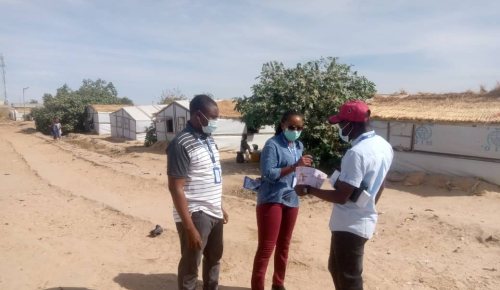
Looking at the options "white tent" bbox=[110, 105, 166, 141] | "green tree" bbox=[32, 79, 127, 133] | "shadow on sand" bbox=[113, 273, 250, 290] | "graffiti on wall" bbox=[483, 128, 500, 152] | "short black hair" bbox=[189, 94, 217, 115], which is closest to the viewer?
"short black hair" bbox=[189, 94, 217, 115]

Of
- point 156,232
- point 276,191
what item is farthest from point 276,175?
point 156,232

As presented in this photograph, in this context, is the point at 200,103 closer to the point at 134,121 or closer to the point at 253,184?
the point at 253,184

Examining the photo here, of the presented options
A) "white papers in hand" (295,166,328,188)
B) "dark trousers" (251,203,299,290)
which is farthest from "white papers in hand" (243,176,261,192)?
"white papers in hand" (295,166,328,188)

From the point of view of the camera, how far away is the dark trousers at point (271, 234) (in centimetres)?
358

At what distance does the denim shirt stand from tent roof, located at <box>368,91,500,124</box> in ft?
26.5

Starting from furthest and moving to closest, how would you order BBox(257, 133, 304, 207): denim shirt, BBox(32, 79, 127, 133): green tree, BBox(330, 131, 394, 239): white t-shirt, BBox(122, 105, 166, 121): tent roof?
BBox(32, 79, 127, 133): green tree → BBox(122, 105, 166, 121): tent roof → BBox(257, 133, 304, 207): denim shirt → BBox(330, 131, 394, 239): white t-shirt

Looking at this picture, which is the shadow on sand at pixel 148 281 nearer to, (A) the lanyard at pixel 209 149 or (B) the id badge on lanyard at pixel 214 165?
(B) the id badge on lanyard at pixel 214 165

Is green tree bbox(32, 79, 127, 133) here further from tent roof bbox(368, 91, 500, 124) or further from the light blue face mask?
the light blue face mask

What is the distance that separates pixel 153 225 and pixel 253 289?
10.9 feet

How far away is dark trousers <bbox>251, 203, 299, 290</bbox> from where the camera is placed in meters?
3.58

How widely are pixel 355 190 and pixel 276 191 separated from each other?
1.01 metres

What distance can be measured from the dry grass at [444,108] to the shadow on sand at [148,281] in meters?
8.58

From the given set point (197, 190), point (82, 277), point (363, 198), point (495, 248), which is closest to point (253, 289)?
point (197, 190)

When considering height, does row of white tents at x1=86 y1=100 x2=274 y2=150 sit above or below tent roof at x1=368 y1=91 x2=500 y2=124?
below
